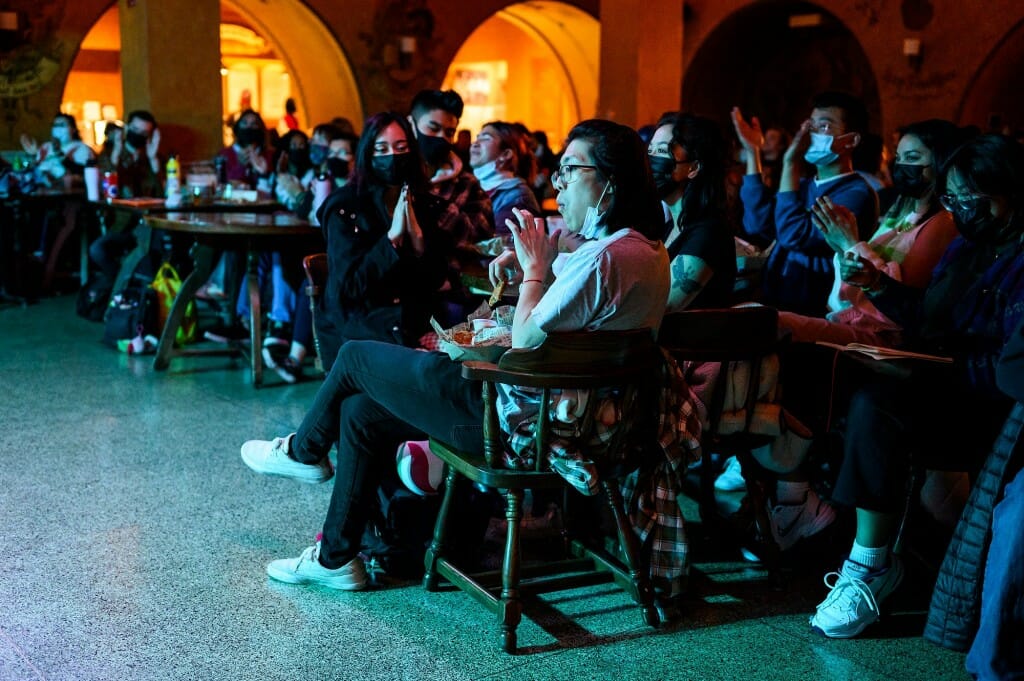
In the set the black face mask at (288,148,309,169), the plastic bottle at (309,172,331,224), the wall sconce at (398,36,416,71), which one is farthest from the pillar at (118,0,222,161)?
the wall sconce at (398,36,416,71)

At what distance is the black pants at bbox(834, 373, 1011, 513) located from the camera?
286cm

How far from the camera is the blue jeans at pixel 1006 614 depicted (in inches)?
90.7

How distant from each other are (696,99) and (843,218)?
11.5m

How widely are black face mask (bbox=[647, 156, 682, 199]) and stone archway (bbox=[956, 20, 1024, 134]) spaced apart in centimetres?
858

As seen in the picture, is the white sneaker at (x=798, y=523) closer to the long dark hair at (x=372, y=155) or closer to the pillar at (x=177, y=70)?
the long dark hair at (x=372, y=155)

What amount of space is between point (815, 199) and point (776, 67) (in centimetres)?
1185

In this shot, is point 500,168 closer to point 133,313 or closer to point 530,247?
point 530,247

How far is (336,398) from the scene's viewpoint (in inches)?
122

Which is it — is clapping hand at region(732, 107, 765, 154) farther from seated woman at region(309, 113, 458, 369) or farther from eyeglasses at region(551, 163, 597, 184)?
eyeglasses at region(551, 163, 597, 184)

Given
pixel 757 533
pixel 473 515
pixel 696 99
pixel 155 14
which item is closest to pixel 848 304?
pixel 757 533

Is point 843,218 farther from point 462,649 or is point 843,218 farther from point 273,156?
point 273,156

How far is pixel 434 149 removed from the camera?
4789mm

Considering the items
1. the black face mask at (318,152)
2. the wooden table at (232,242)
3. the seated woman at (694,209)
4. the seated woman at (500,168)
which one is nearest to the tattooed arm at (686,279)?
the seated woman at (694,209)

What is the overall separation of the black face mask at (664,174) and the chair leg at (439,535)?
1.11 meters
